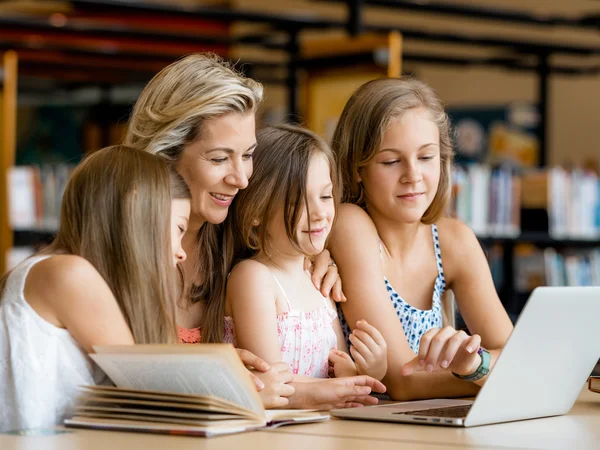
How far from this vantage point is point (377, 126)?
2072mm

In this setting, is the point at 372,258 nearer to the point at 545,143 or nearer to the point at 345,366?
the point at 345,366

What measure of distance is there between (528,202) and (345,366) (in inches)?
164

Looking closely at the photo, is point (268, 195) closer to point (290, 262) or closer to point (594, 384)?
point (290, 262)

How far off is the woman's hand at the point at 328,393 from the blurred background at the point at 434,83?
1.12 meters

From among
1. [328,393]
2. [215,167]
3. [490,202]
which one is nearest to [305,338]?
[328,393]

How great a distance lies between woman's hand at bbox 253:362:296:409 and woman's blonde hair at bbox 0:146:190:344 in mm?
191

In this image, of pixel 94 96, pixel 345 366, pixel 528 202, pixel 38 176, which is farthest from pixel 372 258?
pixel 94 96

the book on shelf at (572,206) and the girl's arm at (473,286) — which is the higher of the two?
the book on shelf at (572,206)

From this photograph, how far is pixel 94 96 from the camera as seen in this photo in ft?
33.7

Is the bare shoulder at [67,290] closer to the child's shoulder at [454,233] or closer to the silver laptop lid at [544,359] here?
the silver laptop lid at [544,359]

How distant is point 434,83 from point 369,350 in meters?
7.65

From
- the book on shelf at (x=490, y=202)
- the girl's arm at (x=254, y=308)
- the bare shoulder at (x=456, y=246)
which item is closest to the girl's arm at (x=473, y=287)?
the bare shoulder at (x=456, y=246)

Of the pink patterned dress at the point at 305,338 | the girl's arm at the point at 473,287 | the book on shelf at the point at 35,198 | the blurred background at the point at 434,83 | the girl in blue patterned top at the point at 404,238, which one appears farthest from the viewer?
the book on shelf at the point at 35,198

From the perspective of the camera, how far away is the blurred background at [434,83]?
521 centimetres
